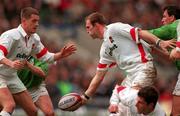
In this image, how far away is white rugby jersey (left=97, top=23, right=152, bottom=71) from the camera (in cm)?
1342

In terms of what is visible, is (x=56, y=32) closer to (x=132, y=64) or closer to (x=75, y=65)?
(x=75, y=65)

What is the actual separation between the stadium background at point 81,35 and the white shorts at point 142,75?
20.6 feet

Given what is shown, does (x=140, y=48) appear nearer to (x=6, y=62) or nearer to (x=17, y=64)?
(x=17, y=64)

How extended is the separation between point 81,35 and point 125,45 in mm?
11654

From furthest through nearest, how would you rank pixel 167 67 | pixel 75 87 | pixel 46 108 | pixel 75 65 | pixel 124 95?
pixel 167 67, pixel 75 65, pixel 75 87, pixel 46 108, pixel 124 95

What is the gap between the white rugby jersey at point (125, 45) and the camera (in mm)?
13422

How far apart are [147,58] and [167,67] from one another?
11699 millimetres

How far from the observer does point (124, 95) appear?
1299 centimetres

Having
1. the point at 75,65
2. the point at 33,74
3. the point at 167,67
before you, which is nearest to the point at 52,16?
the point at 75,65

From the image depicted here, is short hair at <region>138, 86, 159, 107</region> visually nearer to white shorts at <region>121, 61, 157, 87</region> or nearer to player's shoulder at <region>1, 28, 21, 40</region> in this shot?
white shorts at <region>121, 61, 157, 87</region>

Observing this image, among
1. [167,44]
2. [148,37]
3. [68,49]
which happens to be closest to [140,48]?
[148,37]

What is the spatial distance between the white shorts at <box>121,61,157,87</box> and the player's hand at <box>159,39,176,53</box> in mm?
492

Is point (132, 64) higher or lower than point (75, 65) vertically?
higher

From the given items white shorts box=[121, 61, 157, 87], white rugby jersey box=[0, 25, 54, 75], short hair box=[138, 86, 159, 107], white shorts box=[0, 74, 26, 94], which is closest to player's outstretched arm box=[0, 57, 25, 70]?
white rugby jersey box=[0, 25, 54, 75]
